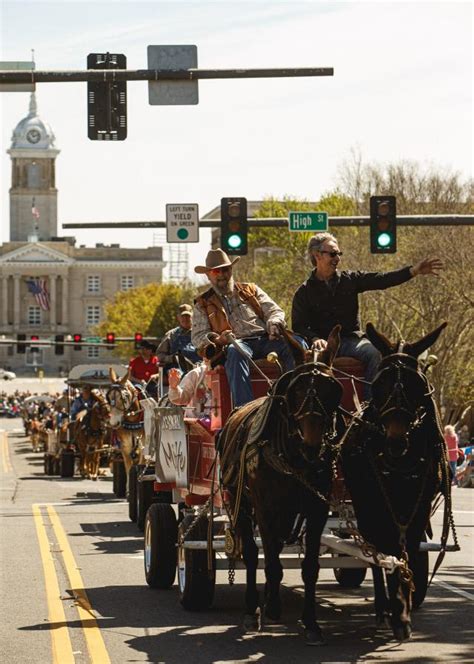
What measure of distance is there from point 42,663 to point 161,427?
4.97 metres

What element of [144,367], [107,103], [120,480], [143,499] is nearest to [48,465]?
[120,480]

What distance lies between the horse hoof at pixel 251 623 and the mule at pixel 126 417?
14.3m

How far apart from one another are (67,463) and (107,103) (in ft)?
66.0

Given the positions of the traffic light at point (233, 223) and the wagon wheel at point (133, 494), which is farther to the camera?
the traffic light at point (233, 223)

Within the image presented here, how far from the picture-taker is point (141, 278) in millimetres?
187500

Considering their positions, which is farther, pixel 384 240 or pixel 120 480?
pixel 120 480

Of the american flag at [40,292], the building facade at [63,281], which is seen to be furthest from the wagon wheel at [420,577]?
the building facade at [63,281]

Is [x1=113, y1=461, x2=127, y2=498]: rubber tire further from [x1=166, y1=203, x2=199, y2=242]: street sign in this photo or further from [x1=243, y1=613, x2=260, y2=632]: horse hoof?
[x1=243, y1=613, x2=260, y2=632]: horse hoof

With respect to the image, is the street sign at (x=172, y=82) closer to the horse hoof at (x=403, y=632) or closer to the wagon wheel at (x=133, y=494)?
the wagon wheel at (x=133, y=494)

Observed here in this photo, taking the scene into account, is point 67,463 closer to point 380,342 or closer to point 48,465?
point 48,465

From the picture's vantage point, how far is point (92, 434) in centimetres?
3522

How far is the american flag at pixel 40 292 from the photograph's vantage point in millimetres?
181875

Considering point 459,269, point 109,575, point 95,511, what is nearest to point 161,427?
point 109,575

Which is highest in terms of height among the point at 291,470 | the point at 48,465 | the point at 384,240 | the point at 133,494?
the point at 384,240
